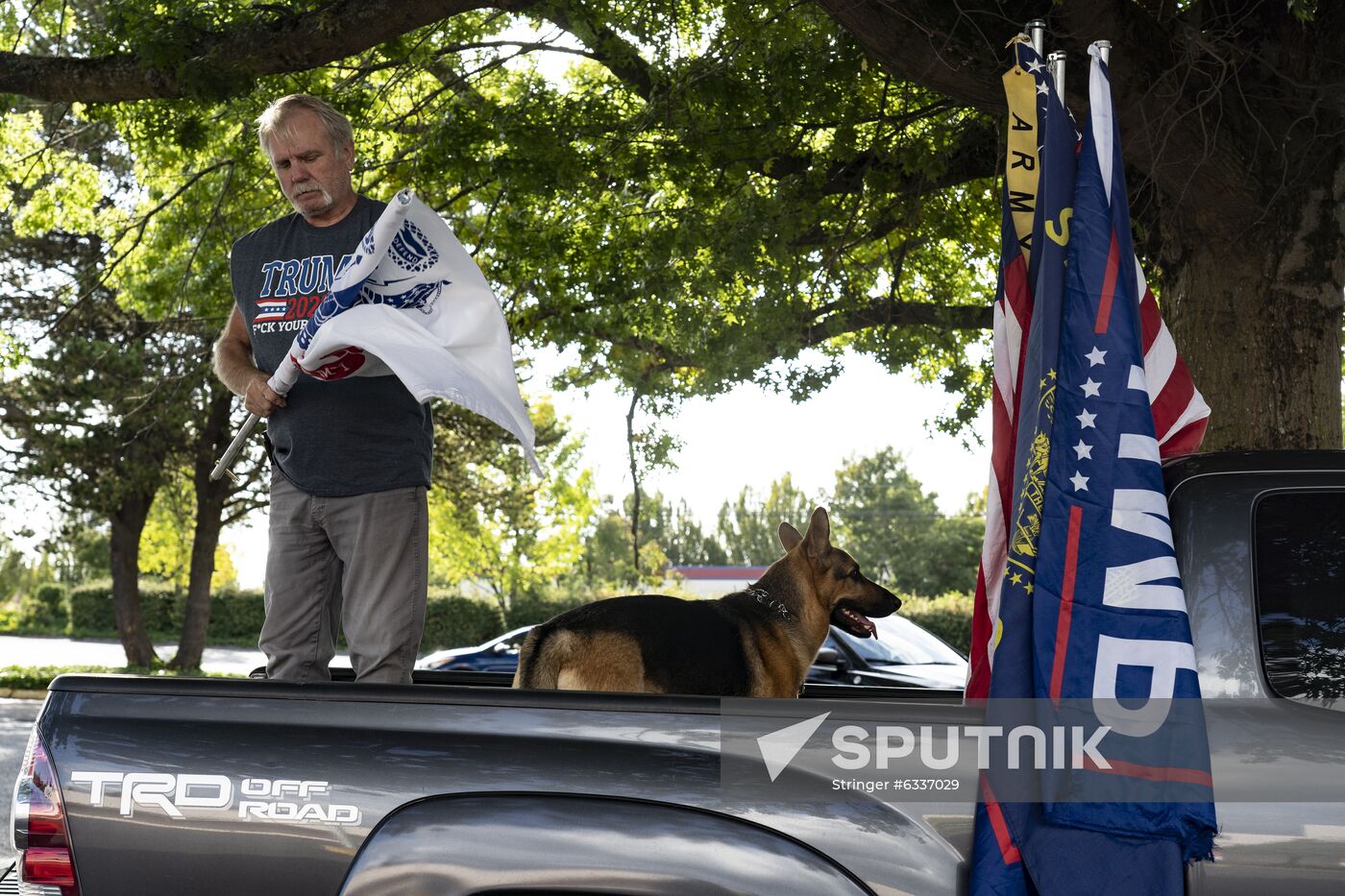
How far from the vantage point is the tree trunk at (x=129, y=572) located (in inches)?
876

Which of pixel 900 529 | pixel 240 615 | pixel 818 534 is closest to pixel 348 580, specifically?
pixel 818 534

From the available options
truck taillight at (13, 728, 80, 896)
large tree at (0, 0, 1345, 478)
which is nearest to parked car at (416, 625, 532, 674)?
large tree at (0, 0, 1345, 478)

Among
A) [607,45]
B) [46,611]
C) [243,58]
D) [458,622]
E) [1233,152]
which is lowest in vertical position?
[46,611]

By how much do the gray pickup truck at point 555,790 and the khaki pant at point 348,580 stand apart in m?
0.87

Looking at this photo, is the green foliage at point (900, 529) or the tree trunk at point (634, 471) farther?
the green foliage at point (900, 529)

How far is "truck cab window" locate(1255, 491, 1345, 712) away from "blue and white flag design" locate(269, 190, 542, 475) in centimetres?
176

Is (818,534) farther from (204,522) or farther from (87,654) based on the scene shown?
(87,654)

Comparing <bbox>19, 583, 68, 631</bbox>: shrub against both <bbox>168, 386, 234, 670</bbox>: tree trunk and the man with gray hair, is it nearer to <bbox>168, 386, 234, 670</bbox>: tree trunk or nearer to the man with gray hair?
<bbox>168, 386, 234, 670</bbox>: tree trunk

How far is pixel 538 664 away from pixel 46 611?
48441mm

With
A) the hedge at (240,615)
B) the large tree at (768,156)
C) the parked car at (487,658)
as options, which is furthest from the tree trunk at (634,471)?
the hedge at (240,615)

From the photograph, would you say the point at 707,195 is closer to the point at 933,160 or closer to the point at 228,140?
the point at 933,160

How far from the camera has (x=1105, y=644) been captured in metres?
2.43

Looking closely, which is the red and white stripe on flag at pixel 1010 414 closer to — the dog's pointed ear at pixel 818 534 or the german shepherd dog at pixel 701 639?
the german shepherd dog at pixel 701 639

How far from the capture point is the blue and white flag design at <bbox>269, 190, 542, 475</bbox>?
3.28 metres
